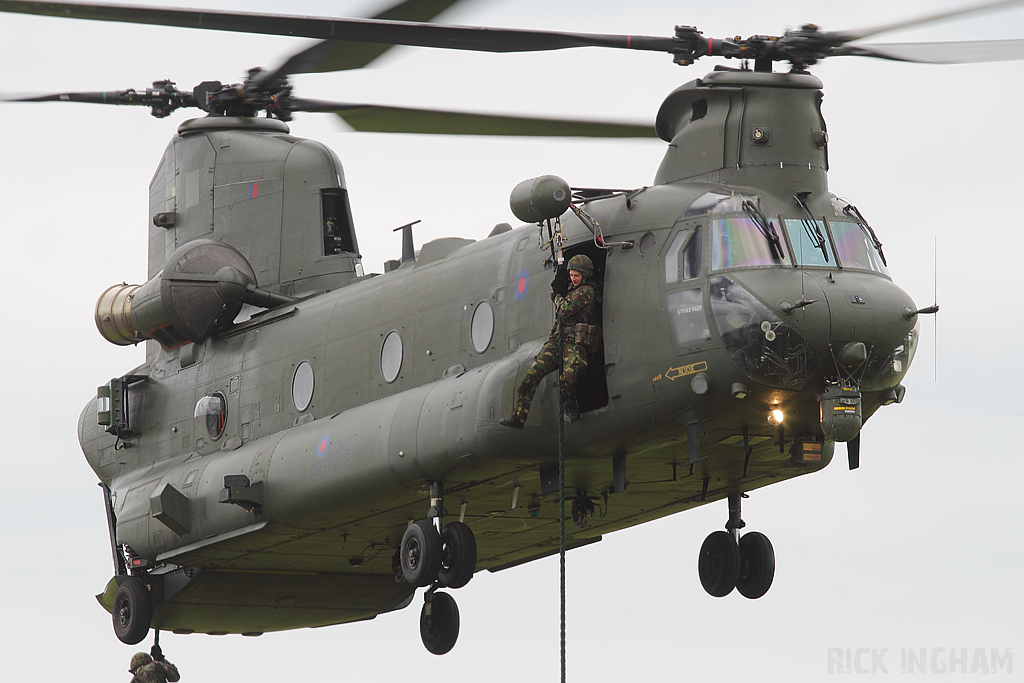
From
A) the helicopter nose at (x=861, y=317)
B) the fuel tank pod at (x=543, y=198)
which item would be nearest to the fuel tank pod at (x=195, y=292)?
the fuel tank pod at (x=543, y=198)

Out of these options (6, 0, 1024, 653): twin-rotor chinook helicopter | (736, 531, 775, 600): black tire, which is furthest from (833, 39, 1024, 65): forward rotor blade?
(736, 531, 775, 600): black tire

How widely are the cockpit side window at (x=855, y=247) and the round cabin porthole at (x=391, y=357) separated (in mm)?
5588

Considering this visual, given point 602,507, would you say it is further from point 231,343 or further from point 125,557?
point 125,557

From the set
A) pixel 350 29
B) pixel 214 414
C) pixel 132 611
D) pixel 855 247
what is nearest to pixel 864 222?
pixel 855 247

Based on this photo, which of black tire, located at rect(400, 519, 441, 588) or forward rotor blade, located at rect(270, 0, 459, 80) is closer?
forward rotor blade, located at rect(270, 0, 459, 80)

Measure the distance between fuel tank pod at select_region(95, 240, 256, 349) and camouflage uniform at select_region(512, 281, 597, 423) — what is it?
7.01 m

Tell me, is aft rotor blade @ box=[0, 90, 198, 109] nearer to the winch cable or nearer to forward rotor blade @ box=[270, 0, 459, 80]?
forward rotor blade @ box=[270, 0, 459, 80]

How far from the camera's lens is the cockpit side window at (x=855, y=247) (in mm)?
18922

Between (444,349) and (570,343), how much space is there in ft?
8.88

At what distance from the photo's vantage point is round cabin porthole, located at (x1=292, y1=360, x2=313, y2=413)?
23.4 m

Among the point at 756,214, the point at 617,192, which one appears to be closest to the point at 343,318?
the point at 617,192

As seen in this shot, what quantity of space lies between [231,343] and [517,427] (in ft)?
22.6

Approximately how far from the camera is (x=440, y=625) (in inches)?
838

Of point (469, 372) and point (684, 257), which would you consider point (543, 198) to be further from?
point (469, 372)
